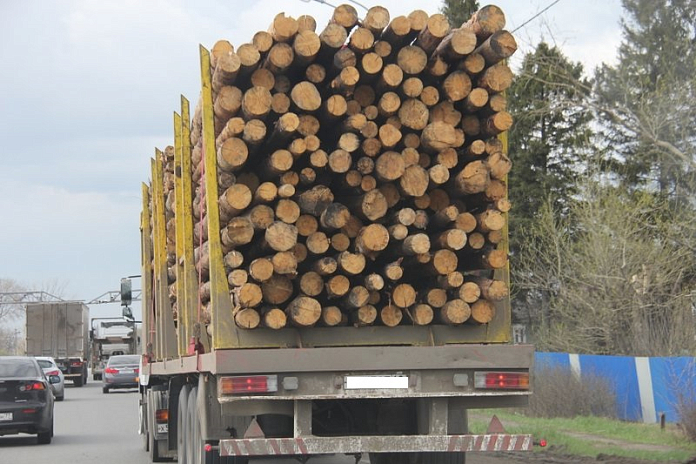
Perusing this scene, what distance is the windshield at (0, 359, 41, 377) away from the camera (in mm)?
19828

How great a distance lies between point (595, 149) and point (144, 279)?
1546 cm

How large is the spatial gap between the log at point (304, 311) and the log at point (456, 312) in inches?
36.9

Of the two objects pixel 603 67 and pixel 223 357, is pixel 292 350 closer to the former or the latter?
pixel 223 357

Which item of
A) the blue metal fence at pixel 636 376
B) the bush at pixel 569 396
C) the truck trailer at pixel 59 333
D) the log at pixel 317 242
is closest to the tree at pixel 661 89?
the blue metal fence at pixel 636 376

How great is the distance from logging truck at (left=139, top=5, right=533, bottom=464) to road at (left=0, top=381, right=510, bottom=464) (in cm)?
516

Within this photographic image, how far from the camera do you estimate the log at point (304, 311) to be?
8977 millimetres

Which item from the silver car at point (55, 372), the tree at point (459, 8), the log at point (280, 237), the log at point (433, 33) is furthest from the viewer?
the tree at point (459, 8)

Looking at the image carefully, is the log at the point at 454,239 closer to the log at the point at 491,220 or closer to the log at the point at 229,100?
the log at the point at 491,220

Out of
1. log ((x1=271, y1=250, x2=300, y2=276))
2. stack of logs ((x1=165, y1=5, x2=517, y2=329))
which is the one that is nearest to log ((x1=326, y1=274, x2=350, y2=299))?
stack of logs ((x1=165, y1=5, x2=517, y2=329))

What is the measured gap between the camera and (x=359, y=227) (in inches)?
363

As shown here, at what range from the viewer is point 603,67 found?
1870 cm

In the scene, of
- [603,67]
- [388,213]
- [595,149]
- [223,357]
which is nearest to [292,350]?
[223,357]

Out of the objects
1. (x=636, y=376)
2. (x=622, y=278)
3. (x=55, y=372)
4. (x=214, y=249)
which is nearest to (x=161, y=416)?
(x=214, y=249)

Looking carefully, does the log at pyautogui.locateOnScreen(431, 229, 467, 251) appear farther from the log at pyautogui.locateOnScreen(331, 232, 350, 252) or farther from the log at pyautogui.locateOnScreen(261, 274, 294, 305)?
the log at pyautogui.locateOnScreen(261, 274, 294, 305)
